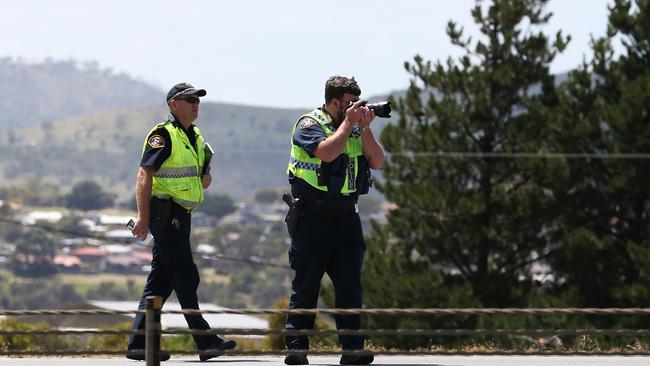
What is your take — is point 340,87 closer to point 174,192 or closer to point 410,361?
point 174,192

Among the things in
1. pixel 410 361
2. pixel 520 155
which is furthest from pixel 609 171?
pixel 410 361

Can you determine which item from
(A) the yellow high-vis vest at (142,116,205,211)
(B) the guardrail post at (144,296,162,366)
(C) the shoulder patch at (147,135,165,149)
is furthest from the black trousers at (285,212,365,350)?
(B) the guardrail post at (144,296,162,366)

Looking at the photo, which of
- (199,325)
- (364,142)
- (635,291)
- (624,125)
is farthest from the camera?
(624,125)

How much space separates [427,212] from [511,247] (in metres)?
2.54

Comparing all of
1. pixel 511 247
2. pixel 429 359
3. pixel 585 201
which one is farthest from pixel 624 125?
pixel 429 359

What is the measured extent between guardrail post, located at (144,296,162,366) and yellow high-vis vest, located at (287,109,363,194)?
131cm

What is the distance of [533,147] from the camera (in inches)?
1599

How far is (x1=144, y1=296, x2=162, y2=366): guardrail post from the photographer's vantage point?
24.5ft

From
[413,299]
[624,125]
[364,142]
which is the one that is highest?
[624,125]

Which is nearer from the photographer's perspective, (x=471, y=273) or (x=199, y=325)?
(x=199, y=325)

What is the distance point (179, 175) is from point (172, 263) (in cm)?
54

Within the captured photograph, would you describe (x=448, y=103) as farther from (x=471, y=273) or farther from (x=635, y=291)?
(x=635, y=291)

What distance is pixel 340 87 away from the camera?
27.4ft

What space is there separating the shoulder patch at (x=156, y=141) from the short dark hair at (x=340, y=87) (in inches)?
41.7
